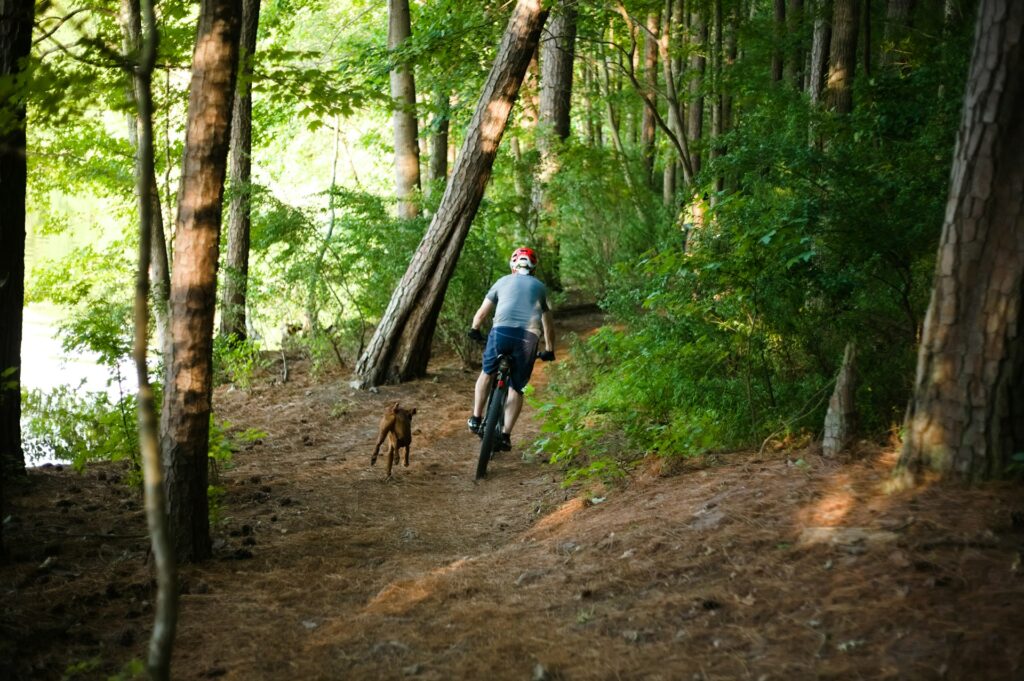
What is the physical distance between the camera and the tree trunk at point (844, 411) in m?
5.53

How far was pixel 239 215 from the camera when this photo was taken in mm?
13891

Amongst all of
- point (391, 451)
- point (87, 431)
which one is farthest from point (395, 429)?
point (87, 431)

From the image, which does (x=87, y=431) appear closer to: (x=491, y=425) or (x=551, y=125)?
(x=491, y=425)

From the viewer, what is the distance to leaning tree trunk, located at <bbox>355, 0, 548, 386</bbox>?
460 inches

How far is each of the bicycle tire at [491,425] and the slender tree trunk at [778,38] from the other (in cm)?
1103

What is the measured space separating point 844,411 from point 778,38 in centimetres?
1314

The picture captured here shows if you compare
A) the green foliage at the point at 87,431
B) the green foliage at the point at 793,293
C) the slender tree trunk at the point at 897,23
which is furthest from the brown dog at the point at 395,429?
the slender tree trunk at the point at 897,23

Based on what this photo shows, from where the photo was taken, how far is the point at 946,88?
6805 mm

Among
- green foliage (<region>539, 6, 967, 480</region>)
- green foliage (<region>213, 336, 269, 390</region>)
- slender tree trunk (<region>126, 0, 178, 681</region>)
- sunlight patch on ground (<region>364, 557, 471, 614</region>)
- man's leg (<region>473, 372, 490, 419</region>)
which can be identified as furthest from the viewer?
green foliage (<region>213, 336, 269, 390</region>)

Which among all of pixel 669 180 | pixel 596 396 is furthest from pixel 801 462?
pixel 669 180

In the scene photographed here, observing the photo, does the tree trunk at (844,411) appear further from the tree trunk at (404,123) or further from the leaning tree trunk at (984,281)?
the tree trunk at (404,123)

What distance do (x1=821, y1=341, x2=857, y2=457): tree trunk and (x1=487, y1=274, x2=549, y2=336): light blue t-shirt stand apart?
3.53 meters

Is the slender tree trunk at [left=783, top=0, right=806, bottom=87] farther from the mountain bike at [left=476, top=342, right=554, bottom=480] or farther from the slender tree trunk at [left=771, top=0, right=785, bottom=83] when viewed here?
the mountain bike at [left=476, top=342, right=554, bottom=480]

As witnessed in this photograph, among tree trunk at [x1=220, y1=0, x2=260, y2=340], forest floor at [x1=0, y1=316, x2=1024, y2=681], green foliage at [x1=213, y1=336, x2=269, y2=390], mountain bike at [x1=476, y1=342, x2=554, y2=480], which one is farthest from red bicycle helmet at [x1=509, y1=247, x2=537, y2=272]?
tree trunk at [x1=220, y1=0, x2=260, y2=340]
